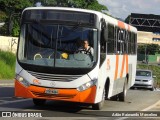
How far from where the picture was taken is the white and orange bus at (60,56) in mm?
14688

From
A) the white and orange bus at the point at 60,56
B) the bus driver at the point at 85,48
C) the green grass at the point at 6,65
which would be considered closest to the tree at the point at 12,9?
the green grass at the point at 6,65

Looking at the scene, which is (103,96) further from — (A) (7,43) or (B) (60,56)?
(A) (7,43)

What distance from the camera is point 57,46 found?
15.0m

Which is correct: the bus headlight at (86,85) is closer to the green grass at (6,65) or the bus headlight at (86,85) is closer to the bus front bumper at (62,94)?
the bus front bumper at (62,94)

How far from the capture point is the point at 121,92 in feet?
70.9

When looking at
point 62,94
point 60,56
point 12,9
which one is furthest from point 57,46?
point 12,9

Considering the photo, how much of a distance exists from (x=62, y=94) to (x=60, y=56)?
1057mm

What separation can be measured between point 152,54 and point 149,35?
11.9 m

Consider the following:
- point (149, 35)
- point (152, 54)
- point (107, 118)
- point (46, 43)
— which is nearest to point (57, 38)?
point (46, 43)

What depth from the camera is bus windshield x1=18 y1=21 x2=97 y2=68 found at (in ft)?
48.8

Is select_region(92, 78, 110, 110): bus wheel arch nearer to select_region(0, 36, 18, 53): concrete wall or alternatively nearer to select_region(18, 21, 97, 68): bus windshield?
select_region(18, 21, 97, 68): bus windshield

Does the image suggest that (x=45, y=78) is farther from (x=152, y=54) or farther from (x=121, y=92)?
(x=152, y=54)

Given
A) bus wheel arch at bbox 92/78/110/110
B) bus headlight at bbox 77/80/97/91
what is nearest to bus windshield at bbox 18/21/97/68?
bus headlight at bbox 77/80/97/91

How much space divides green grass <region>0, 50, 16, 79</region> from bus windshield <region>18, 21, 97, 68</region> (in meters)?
22.3
